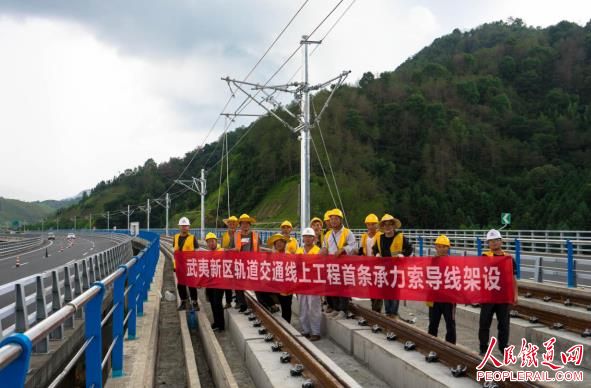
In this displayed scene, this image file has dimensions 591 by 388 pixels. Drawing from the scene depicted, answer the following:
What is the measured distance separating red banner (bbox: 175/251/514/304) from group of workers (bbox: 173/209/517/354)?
0.55 ft

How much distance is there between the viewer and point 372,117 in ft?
382

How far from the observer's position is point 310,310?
9.48 metres

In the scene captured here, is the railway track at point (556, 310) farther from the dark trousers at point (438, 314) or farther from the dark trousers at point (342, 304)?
the dark trousers at point (342, 304)

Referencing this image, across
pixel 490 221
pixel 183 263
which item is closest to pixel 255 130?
pixel 490 221

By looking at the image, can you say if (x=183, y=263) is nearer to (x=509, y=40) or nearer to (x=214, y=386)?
(x=214, y=386)

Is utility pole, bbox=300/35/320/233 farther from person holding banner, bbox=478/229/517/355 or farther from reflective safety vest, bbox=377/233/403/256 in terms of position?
person holding banner, bbox=478/229/517/355

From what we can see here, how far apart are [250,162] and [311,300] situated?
109885 mm

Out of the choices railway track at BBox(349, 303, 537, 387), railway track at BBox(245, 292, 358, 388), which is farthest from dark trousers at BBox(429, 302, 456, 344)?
railway track at BBox(245, 292, 358, 388)

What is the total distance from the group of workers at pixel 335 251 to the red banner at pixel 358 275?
168 millimetres

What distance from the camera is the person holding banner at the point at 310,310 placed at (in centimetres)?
941

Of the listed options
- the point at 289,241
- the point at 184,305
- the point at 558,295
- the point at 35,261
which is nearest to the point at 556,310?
the point at 558,295

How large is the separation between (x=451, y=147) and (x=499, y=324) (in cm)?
10501

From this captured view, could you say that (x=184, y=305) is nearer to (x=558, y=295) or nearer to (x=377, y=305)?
(x=377, y=305)

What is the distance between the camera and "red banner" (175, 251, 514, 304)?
25.8 feet
